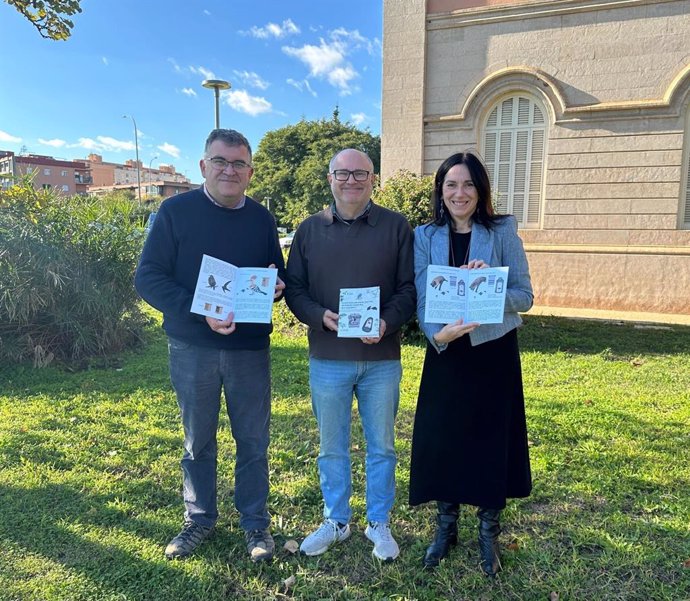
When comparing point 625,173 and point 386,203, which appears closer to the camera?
point 386,203

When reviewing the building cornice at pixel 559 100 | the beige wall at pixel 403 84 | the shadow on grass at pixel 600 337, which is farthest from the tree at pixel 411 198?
the building cornice at pixel 559 100

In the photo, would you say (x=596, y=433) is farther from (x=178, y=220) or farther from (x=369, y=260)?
(x=178, y=220)

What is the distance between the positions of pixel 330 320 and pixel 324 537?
1.28m

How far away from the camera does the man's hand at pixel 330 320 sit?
2744 millimetres

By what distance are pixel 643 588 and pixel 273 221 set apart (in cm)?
273

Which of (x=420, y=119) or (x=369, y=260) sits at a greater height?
(x=420, y=119)

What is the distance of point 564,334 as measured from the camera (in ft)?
29.4

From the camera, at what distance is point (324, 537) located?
304cm

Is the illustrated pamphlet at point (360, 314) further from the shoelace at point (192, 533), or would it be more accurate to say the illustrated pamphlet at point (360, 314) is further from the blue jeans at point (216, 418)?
the shoelace at point (192, 533)

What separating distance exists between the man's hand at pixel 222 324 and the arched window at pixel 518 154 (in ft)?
31.4

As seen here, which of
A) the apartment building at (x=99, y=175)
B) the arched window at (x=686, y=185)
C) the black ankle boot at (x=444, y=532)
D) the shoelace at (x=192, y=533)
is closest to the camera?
the black ankle boot at (x=444, y=532)

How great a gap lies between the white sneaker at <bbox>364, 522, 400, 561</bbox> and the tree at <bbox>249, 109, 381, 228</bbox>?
95.3ft

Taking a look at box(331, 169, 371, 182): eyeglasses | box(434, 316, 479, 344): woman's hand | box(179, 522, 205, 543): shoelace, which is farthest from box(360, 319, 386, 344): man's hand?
box(179, 522, 205, 543): shoelace

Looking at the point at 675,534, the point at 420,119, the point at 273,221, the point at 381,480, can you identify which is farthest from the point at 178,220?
the point at 420,119
